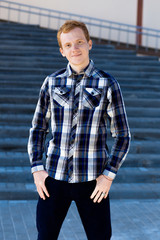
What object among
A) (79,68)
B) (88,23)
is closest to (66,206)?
(79,68)

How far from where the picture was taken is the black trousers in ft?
6.24

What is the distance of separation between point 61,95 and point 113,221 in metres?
2.56

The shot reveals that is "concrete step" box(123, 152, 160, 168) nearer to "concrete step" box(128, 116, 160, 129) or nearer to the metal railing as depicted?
"concrete step" box(128, 116, 160, 129)

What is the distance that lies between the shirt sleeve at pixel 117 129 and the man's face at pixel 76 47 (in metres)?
0.18

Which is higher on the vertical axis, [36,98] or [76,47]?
[76,47]

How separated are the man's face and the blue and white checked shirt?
0.04 meters

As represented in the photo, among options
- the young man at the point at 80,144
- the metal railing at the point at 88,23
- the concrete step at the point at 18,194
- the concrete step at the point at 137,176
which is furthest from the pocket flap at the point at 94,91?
the metal railing at the point at 88,23

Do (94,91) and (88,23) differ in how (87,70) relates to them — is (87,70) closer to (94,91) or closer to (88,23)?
(94,91)

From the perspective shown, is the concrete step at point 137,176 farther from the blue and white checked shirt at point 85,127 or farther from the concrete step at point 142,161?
the blue and white checked shirt at point 85,127

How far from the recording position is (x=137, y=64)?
9711 mm

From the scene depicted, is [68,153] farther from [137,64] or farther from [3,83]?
[137,64]

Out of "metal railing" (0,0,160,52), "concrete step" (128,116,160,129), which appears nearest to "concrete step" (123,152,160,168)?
"concrete step" (128,116,160,129)

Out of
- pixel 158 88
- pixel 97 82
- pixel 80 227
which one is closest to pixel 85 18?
pixel 158 88

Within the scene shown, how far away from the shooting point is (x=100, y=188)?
6.18 feet
